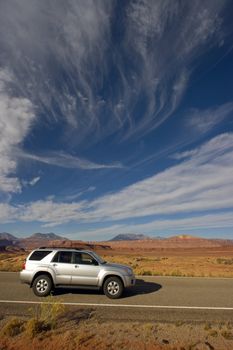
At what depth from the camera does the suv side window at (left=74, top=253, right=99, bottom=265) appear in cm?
1230

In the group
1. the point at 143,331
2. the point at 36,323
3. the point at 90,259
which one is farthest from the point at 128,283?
the point at 36,323

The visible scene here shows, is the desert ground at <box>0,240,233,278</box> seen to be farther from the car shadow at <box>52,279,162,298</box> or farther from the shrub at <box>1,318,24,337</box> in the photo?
the shrub at <box>1,318,24,337</box>

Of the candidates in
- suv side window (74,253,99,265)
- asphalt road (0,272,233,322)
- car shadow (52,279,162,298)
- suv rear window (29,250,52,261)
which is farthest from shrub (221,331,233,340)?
suv rear window (29,250,52,261)

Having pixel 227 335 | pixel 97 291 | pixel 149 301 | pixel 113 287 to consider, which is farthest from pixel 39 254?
pixel 227 335

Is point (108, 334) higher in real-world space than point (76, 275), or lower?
lower

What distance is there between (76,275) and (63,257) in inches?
35.2

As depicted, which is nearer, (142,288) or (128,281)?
(128,281)

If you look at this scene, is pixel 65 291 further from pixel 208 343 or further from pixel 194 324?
pixel 208 343

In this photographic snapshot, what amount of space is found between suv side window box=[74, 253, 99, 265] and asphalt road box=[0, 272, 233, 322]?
118 centimetres

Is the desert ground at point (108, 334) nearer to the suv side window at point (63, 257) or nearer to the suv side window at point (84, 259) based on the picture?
the suv side window at point (84, 259)

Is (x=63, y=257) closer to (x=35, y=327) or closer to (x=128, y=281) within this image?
(x=128, y=281)

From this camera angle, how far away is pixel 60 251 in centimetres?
1267

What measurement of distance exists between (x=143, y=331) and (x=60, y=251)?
562 cm

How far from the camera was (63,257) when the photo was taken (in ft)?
41.1
